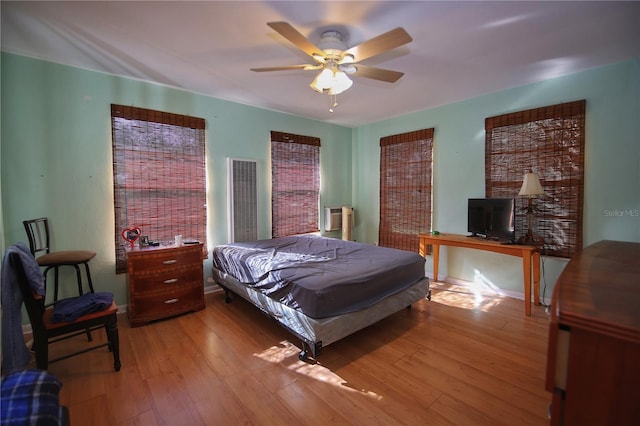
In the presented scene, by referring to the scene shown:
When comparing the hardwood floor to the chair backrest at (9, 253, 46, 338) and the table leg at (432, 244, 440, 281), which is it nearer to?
the chair backrest at (9, 253, 46, 338)

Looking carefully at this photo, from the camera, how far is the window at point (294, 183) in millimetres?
4215

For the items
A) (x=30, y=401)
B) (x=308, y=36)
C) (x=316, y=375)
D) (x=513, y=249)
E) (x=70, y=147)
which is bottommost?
(x=316, y=375)

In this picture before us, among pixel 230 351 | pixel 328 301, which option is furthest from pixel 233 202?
pixel 328 301

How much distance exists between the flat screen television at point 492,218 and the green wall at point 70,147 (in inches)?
136

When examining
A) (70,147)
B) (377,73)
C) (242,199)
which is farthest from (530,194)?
(70,147)

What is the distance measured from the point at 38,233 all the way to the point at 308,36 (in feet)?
9.83

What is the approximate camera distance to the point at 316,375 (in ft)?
6.50

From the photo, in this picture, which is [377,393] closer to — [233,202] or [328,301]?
[328,301]

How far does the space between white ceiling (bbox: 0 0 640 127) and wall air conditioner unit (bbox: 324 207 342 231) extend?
2161 mm

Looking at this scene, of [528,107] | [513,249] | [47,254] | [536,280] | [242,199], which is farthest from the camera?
[242,199]

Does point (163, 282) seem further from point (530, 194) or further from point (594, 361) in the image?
point (530, 194)

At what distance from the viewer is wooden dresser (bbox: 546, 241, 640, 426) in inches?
27.4

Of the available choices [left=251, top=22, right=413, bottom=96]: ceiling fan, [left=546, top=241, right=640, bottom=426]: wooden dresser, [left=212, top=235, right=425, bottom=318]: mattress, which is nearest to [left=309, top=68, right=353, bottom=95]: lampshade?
[left=251, top=22, right=413, bottom=96]: ceiling fan

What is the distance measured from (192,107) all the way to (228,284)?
223cm
